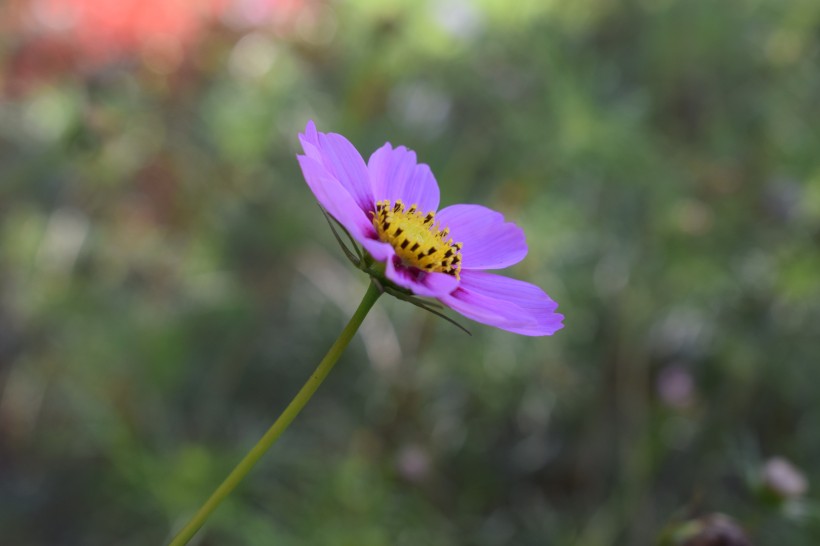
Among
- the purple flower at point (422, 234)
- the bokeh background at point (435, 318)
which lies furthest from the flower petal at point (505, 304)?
the bokeh background at point (435, 318)

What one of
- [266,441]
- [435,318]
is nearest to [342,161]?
[266,441]

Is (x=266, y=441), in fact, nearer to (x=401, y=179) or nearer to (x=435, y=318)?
(x=401, y=179)

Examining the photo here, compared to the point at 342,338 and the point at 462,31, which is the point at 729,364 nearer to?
the point at 462,31

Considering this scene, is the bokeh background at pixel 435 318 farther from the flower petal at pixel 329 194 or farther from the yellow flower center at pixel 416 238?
the flower petal at pixel 329 194

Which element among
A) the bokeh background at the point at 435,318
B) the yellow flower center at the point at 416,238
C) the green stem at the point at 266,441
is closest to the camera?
the green stem at the point at 266,441

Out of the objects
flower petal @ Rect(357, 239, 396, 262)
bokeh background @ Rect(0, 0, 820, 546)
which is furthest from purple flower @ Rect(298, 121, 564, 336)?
bokeh background @ Rect(0, 0, 820, 546)

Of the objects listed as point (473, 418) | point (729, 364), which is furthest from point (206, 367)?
point (729, 364)
